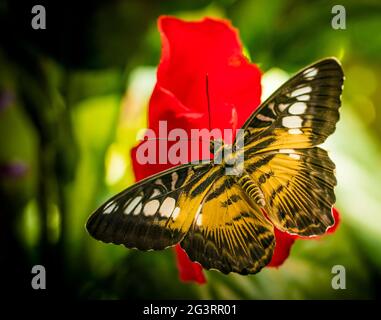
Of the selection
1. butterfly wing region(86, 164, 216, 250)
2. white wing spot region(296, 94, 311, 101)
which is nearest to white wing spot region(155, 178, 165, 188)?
butterfly wing region(86, 164, 216, 250)

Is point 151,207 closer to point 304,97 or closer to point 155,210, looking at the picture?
point 155,210

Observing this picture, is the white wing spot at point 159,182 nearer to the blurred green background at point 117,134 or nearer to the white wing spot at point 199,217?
the white wing spot at point 199,217

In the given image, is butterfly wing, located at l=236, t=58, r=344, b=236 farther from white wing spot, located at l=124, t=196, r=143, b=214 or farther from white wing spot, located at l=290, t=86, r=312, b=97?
white wing spot, located at l=124, t=196, r=143, b=214

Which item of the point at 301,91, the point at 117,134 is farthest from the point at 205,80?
the point at 117,134
